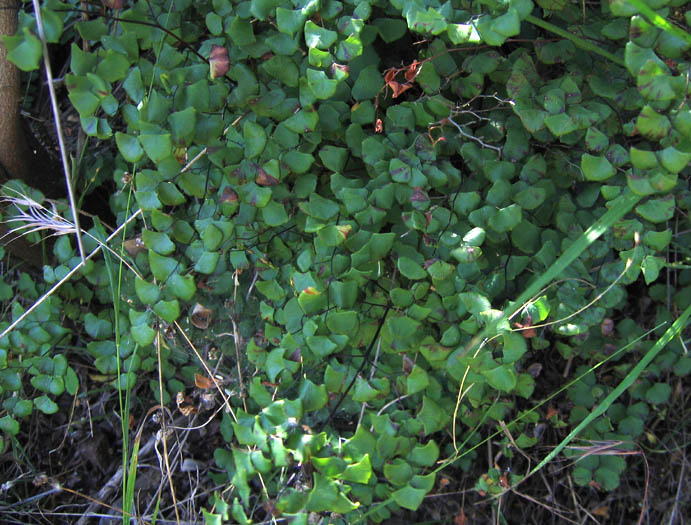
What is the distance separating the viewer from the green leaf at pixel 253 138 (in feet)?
3.65

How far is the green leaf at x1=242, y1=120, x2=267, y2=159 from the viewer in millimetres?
1113

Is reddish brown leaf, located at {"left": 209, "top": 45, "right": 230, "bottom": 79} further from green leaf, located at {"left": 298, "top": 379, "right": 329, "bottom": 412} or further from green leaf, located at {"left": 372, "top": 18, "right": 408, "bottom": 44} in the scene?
green leaf, located at {"left": 298, "top": 379, "right": 329, "bottom": 412}

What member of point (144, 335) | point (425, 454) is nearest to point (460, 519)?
point (425, 454)

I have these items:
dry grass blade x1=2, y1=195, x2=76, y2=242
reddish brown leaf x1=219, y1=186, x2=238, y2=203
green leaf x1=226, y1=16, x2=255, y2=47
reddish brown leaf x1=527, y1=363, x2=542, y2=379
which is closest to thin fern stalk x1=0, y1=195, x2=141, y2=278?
dry grass blade x1=2, y1=195, x2=76, y2=242

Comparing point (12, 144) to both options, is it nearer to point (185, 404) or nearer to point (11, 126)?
point (11, 126)

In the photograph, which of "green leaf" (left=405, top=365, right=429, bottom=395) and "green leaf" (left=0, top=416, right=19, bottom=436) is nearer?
"green leaf" (left=405, top=365, right=429, bottom=395)

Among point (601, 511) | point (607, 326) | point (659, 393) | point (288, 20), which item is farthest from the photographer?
point (601, 511)

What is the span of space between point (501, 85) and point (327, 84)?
40 cm

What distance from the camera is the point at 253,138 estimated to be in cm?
112

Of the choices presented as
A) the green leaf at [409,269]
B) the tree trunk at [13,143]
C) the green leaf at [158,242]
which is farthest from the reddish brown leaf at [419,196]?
the tree trunk at [13,143]

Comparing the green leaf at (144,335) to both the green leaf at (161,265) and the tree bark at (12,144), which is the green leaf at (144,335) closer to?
the green leaf at (161,265)

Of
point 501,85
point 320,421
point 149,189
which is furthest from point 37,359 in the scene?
point 501,85

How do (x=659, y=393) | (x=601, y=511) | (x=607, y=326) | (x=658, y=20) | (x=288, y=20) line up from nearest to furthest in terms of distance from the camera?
(x=658, y=20), (x=288, y=20), (x=607, y=326), (x=659, y=393), (x=601, y=511)

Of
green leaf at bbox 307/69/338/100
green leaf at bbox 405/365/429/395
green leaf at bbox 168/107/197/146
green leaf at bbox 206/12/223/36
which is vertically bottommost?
green leaf at bbox 405/365/429/395
